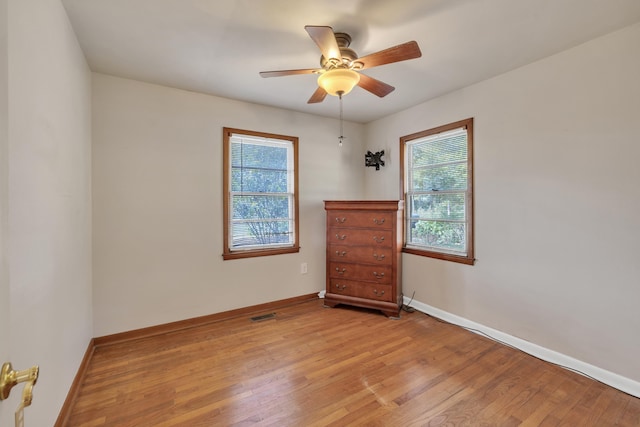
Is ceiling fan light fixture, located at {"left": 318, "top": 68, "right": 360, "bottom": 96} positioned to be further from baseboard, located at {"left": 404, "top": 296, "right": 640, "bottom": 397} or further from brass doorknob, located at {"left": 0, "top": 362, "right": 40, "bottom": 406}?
baseboard, located at {"left": 404, "top": 296, "right": 640, "bottom": 397}

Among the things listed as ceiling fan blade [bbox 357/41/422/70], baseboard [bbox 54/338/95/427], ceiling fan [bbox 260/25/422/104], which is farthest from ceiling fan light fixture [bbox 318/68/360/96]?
baseboard [bbox 54/338/95/427]

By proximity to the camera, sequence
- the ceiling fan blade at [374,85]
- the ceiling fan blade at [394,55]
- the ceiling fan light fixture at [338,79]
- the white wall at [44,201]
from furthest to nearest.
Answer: the ceiling fan blade at [374,85] < the ceiling fan light fixture at [338,79] < the ceiling fan blade at [394,55] < the white wall at [44,201]

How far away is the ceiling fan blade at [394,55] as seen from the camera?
1587mm

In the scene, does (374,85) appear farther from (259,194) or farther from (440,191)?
(259,194)

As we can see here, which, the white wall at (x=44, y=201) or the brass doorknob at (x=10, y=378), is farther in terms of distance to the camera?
the white wall at (x=44, y=201)

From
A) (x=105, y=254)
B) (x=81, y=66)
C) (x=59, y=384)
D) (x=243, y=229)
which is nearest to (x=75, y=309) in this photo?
(x=59, y=384)

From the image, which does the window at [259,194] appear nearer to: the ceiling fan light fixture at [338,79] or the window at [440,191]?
the window at [440,191]

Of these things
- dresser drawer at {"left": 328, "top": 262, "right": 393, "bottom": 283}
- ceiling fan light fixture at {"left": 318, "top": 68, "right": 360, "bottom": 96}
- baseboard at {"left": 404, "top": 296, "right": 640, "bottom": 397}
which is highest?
ceiling fan light fixture at {"left": 318, "top": 68, "right": 360, "bottom": 96}

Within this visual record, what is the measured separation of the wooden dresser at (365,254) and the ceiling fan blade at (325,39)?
1.72m

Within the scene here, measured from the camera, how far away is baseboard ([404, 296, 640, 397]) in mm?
Result: 1871

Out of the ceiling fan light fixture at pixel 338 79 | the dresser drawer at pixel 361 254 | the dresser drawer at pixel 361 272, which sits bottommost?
the dresser drawer at pixel 361 272

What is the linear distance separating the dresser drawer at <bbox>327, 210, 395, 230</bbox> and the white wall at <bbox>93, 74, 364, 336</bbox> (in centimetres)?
77

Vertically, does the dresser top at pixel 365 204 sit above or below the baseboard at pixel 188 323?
above

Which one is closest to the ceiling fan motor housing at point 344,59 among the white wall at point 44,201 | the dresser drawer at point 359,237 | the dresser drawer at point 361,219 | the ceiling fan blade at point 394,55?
the ceiling fan blade at point 394,55
